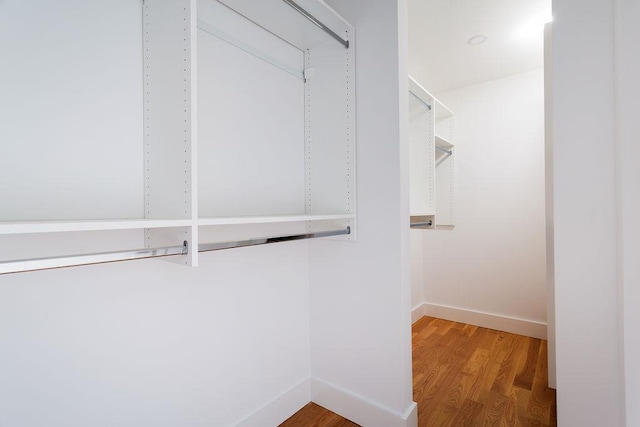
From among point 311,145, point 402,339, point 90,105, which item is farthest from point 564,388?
point 90,105

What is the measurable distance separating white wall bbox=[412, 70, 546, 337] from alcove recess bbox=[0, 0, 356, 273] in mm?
2073

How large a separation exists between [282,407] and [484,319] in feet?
7.67

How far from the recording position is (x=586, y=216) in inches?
47.6

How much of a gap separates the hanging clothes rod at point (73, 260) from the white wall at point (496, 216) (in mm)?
3003

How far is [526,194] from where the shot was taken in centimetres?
292

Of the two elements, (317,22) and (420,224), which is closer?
(317,22)

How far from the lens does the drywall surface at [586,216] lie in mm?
1163

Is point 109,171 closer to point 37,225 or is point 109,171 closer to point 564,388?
point 37,225

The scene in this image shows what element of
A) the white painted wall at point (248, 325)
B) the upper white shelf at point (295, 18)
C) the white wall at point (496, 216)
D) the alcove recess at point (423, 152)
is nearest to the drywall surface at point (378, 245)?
the white painted wall at point (248, 325)

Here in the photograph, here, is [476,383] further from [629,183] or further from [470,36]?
[470,36]

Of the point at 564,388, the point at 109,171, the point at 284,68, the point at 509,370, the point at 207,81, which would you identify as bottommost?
the point at 509,370

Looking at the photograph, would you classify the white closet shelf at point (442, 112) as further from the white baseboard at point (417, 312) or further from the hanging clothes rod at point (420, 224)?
the white baseboard at point (417, 312)

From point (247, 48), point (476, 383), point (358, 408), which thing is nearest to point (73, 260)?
point (247, 48)

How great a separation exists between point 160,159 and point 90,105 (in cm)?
27
